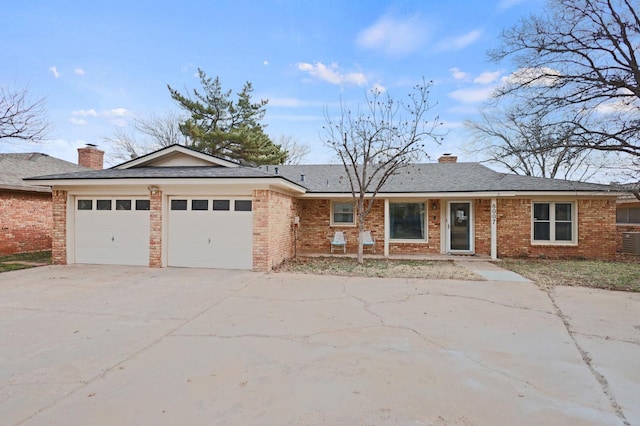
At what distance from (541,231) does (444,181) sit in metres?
3.77

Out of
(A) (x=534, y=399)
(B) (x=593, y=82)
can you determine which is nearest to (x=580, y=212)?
(B) (x=593, y=82)

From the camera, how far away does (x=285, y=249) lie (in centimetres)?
1110

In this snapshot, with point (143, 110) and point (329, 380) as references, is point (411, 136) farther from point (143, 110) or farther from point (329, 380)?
point (143, 110)

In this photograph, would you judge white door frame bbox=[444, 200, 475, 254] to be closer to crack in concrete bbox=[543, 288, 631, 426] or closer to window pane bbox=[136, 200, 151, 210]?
crack in concrete bbox=[543, 288, 631, 426]

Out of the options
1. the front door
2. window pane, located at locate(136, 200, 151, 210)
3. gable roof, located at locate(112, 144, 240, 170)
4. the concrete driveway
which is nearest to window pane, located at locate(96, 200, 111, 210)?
window pane, located at locate(136, 200, 151, 210)

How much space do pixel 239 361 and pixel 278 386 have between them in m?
0.71

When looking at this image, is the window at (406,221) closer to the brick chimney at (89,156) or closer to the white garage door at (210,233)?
the white garage door at (210,233)

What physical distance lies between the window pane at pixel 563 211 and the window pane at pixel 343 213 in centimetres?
730

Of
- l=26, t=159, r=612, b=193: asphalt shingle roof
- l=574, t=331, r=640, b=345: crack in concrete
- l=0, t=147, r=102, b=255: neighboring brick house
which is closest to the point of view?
l=574, t=331, r=640, b=345: crack in concrete

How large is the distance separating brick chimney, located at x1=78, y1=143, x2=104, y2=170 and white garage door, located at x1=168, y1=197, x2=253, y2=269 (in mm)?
11288

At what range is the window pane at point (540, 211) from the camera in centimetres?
1200

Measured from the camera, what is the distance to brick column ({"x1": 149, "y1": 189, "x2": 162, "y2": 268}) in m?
9.53

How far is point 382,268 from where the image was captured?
973 cm

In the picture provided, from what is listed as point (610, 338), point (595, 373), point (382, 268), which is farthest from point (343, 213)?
point (595, 373)
